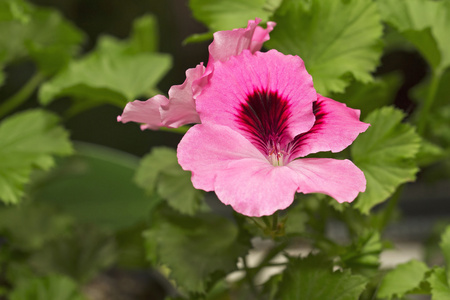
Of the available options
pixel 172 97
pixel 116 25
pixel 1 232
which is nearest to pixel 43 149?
pixel 1 232

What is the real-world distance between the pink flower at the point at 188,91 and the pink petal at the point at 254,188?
58 mm

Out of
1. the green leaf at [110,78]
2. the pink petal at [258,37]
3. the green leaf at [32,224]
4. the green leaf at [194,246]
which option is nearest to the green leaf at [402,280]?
the green leaf at [194,246]

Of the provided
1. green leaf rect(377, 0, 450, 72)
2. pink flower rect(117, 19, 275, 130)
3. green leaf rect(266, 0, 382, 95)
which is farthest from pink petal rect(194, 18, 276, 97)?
green leaf rect(377, 0, 450, 72)

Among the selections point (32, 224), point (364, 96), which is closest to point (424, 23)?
point (364, 96)

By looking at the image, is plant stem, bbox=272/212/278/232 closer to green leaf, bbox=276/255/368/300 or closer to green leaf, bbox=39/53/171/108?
green leaf, bbox=276/255/368/300

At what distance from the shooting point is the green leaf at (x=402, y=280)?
1.39 feet

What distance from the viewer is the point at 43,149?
569 mm

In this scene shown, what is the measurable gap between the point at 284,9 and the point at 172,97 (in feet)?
0.57

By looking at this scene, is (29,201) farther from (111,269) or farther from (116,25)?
(116,25)

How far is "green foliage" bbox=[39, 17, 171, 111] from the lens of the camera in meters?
0.58

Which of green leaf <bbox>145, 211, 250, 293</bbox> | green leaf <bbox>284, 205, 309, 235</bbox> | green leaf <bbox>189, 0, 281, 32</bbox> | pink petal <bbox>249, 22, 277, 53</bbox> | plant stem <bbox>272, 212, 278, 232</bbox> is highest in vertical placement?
pink petal <bbox>249, 22, 277, 53</bbox>

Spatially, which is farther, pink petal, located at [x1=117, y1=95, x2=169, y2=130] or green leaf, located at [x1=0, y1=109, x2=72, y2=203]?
green leaf, located at [x1=0, y1=109, x2=72, y2=203]

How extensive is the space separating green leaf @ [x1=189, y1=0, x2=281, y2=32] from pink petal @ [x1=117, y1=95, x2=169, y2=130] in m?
0.16

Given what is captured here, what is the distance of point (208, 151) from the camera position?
0.32 metres
